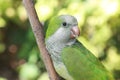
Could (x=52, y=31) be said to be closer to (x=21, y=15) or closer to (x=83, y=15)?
(x=83, y=15)

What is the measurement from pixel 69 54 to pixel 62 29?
87mm

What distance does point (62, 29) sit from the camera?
1393 mm

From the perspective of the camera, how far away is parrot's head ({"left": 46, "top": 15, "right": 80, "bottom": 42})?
1.36 meters

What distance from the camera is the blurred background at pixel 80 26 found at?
2.30 metres

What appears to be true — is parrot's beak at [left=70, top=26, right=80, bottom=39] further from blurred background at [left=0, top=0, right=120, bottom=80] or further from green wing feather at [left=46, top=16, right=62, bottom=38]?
blurred background at [left=0, top=0, right=120, bottom=80]

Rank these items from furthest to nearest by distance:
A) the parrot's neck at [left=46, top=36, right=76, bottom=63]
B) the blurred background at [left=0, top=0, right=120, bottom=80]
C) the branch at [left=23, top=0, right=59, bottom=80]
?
1. the blurred background at [left=0, top=0, right=120, bottom=80]
2. the parrot's neck at [left=46, top=36, right=76, bottom=63]
3. the branch at [left=23, top=0, right=59, bottom=80]

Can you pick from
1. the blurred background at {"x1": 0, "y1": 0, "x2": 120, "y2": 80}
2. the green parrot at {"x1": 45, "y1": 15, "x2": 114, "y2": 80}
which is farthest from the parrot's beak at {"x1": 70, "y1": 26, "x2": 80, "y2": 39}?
the blurred background at {"x1": 0, "y1": 0, "x2": 120, "y2": 80}

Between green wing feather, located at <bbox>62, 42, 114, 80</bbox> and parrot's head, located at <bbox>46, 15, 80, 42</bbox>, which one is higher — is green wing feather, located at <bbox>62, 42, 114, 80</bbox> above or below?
below

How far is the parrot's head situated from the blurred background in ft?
2.39

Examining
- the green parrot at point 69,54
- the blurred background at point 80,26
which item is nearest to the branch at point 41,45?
the green parrot at point 69,54

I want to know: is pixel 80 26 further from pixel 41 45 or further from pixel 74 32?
pixel 41 45

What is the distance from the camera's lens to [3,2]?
2.57 meters

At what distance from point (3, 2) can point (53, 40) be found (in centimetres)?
124

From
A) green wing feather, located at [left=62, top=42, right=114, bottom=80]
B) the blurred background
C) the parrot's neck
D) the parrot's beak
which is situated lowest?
the blurred background
